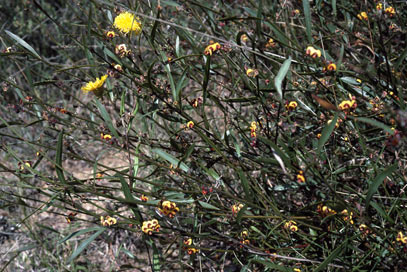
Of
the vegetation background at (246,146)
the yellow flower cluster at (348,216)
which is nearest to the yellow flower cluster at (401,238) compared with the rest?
the vegetation background at (246,146)

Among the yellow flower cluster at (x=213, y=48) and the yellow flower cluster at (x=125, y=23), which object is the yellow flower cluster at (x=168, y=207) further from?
the yellow flower cluster at (x=125, y=23)

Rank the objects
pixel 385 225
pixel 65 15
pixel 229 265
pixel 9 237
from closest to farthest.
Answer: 1. pixel 385 225
2. pixel 229 265
3. pixel 9 237
4. pixel 65 15

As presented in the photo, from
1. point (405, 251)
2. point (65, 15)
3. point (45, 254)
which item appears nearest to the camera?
point (405, 251)

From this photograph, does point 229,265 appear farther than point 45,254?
No

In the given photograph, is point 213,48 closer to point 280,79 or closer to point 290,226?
point 280,79

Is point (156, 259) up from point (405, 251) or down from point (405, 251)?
down

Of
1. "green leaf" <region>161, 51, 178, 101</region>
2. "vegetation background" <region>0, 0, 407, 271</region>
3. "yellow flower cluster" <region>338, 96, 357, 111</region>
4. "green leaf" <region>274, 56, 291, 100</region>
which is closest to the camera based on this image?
"green leaf" <region>274, 56, 291, 100</region>

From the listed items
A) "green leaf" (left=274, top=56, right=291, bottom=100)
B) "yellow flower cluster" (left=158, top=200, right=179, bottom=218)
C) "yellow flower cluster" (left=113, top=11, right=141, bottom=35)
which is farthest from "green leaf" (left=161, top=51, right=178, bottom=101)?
"green leaf" (left=274, top=56, right=291, bottom=100)

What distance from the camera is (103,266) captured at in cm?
225

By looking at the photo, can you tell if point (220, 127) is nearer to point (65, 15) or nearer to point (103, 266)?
point (103, 266)

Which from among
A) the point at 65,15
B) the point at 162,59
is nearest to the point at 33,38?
the point at 65,15

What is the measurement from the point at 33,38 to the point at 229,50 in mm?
2969

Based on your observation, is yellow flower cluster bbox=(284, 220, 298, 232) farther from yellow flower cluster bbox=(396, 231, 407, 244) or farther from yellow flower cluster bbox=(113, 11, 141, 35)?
yellow flower cluster bbox=(113, 11, 141, 35)

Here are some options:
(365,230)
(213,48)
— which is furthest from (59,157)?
(365,230)
